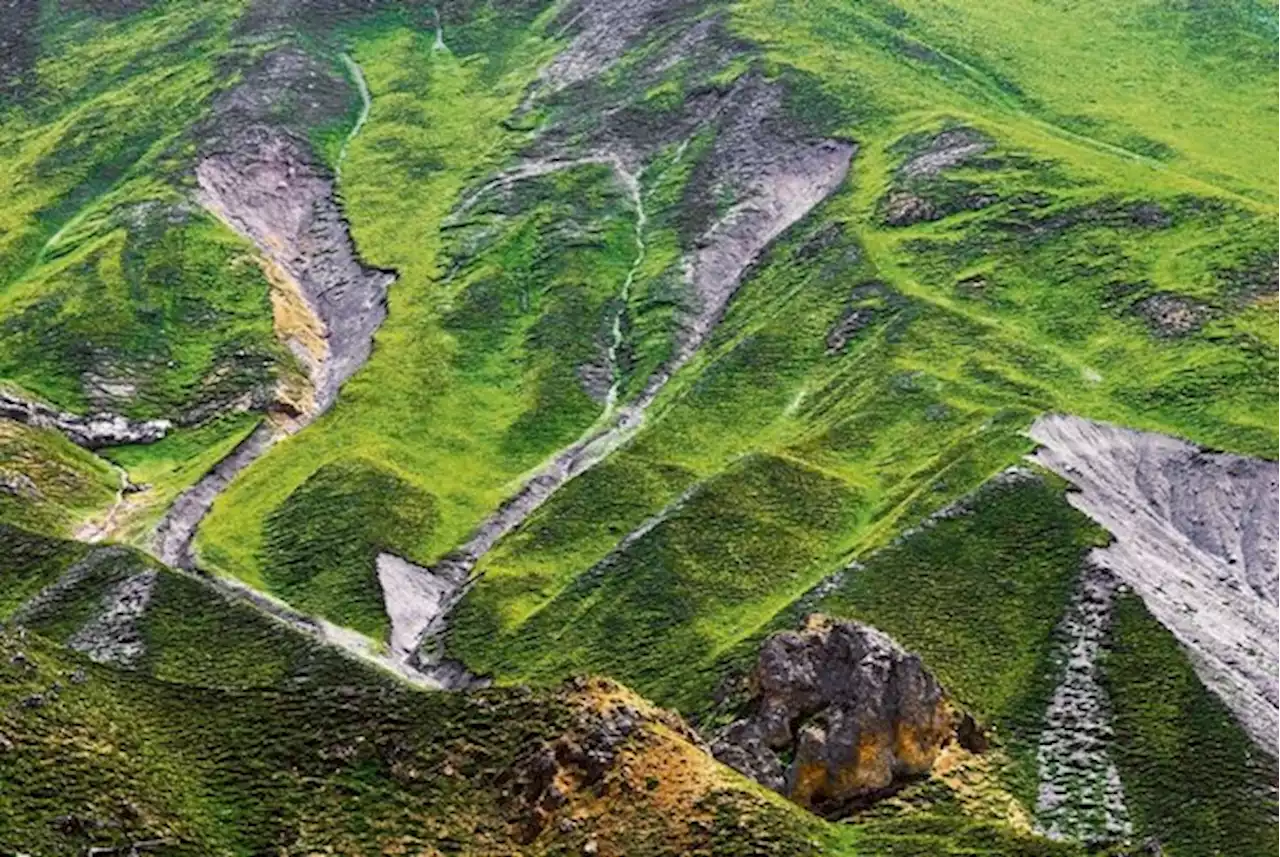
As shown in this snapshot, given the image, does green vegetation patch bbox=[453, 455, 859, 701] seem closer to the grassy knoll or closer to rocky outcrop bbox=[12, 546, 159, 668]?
rocky outcrop bbox=[12, 546, 159, 668]

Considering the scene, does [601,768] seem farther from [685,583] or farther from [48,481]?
[48,481]

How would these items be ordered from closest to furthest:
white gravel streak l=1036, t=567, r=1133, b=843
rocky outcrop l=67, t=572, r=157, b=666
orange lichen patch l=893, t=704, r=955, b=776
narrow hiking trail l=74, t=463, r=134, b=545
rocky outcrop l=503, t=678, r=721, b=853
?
rocky outcrop l=503, t=678, r=721, b=853
orange lichen patch l=893, t=704, r=955, b=776
white gravel streak l=1036, t=567, r=1133, b=843
rocky outcrop l=67, t=572, r=157, b=666
narrow hiking trail l=74, t=463, r=134, b=545

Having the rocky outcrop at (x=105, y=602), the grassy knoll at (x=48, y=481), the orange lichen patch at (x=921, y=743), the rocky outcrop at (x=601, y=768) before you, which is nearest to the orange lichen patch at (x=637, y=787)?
the rocky outcrop at (x=601, y=768)

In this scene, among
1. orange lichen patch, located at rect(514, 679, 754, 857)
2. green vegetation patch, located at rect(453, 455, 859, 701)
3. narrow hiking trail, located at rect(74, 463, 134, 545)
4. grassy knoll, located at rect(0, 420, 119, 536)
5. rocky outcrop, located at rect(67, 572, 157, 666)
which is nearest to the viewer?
orange lichen patch, located at rect(514, 679, 754, 857)

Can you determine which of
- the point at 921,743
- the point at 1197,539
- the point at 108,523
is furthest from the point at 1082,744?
the point at 108,523

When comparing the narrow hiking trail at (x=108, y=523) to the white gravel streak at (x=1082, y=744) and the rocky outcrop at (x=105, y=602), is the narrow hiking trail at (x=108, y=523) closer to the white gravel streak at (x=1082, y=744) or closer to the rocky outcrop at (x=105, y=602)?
the rocky outcrop at (x=105, y=602)

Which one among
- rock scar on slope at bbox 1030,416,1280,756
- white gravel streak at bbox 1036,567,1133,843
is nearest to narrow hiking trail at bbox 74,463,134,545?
rock scar on slope at bbox 1030,416,1280,756
